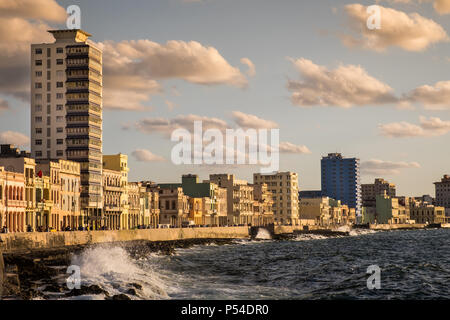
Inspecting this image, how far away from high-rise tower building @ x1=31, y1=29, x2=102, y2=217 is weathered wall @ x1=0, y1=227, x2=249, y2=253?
2093 centimetres

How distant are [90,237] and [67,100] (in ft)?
218

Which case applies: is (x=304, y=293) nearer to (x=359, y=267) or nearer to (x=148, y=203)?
(x=359, y=267)

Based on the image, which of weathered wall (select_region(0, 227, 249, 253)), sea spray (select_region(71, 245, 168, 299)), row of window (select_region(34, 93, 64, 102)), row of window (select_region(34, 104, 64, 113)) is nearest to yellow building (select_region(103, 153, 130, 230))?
row of window (select_region(34, 104, 64, 113))

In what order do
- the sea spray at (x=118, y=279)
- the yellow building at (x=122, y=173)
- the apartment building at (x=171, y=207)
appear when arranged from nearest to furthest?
the sea spray at (x=118, y=279) → the yellow building at (x=122, y=173) → the apartment building at (x=171, y=207)

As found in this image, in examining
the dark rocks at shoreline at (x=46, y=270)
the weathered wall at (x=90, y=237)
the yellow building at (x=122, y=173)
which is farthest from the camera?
the yellow building at (x=122, y=173)

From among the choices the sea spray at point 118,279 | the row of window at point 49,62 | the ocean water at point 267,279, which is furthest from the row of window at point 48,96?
the sea spray at point 118,279

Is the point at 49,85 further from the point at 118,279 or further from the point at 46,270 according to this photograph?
the point at 118,279

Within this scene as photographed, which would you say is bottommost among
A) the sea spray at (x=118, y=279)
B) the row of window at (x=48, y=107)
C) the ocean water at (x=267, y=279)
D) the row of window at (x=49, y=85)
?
the ocean water at (x=267, y=279)

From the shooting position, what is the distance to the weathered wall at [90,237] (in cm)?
7900

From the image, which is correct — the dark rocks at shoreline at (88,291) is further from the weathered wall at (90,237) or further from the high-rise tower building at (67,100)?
the high-rise tower building at (67,100)

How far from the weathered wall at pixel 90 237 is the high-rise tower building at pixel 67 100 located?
824 inches
